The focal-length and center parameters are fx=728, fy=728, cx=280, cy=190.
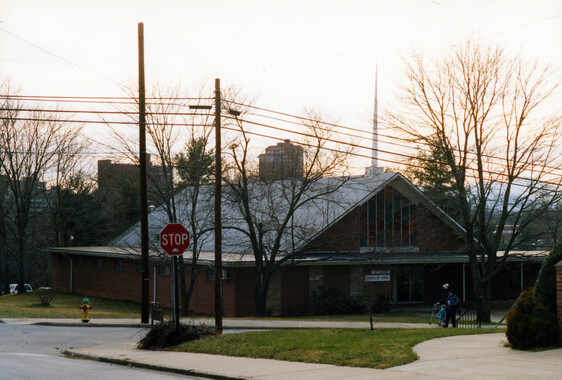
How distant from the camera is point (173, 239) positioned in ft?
60.3

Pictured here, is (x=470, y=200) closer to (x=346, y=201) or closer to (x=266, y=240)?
(x=346, y=201)

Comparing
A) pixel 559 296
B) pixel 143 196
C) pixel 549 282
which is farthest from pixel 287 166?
pixel 559 296

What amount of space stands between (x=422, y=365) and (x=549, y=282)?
3.90 meters

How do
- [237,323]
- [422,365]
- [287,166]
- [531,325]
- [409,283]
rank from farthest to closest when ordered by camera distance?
1. [409,283]
2. [287,166]
3. [237,323]
4. [531,325]
5. [422,365]

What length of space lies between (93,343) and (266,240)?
595 inches

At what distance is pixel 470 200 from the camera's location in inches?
1358

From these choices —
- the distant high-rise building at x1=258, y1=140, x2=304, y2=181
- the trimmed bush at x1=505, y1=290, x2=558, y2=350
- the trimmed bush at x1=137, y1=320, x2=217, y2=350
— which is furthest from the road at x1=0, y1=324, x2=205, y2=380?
the distant high-rise building at x1=258, y1=140, x2=304, y2=181

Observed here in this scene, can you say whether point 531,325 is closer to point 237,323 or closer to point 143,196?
point 143,196

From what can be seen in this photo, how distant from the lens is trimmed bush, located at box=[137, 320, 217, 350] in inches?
731

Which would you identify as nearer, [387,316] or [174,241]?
[174,241]

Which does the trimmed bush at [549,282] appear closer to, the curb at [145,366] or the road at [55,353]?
the curb at [145,366]

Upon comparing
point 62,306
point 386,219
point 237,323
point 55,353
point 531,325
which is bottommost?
point 62,306

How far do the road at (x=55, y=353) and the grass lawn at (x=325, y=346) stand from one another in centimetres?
231

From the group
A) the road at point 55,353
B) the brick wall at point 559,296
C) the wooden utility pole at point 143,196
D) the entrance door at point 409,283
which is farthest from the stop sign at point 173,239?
the entrance door at point 409,283
